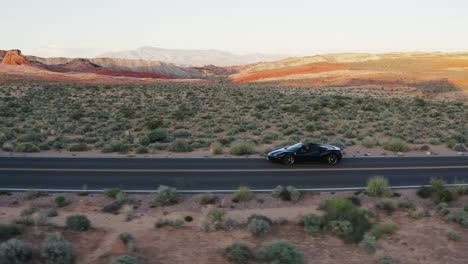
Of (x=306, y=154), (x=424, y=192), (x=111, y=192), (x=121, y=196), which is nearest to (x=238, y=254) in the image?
(x=121, y=196)

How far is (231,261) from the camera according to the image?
39.9 feet

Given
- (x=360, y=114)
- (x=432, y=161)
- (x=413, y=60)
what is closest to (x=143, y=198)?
(x=432, y=161)

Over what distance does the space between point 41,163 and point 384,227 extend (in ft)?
53.9

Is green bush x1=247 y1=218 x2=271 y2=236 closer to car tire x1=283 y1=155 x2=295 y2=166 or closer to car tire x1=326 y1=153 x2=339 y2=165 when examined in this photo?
car tire x1=283 y1=155 x2=295 y2=166

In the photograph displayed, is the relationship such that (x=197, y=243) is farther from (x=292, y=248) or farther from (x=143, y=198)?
(x=143, y=198)

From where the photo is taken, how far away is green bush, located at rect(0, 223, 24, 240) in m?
12.9

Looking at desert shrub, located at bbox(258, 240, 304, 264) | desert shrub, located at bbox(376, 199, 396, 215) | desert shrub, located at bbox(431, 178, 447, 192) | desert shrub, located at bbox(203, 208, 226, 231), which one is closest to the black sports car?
desert shrub, located at bbox(431, 178, 447, 192)

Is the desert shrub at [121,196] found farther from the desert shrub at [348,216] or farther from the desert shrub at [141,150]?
the desert shrub at [141,150]

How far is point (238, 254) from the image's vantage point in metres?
12.2

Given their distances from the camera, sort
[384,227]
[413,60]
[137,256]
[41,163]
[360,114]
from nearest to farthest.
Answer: [137,256]
[384,227]
[41,163]
[360,114]
[413,60]

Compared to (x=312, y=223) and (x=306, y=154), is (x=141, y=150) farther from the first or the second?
(x=312, y=223)

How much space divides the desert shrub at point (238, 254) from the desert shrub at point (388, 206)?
6032 millimetres

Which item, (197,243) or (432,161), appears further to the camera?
(432,161)

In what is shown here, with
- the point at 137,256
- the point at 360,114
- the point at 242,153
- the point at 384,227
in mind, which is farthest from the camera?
the point at 360,114
